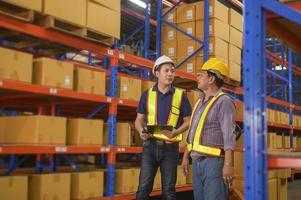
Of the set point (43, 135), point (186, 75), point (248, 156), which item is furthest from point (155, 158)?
point (186, 75)

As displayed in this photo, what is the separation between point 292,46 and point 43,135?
10.3 ft

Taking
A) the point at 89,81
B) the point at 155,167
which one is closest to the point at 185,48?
the point at 89,81

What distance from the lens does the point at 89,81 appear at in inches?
233

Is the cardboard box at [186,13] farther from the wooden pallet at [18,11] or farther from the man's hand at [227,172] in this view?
the man's hand at [227,172]

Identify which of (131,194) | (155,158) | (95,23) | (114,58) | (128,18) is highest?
(128,18)

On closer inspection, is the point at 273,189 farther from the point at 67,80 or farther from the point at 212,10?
the point at 67,80

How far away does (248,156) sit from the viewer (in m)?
2.54

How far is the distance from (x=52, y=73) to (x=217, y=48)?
185 inches

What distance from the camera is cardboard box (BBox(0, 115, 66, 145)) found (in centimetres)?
514

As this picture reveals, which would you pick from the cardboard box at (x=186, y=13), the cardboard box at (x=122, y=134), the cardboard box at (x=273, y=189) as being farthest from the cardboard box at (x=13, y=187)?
the cardboard box at (x=186, y=13)

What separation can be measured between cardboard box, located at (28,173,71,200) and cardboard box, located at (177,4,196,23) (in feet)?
16.3

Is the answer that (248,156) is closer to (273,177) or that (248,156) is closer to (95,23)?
(95,23)

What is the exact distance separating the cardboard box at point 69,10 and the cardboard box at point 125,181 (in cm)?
233

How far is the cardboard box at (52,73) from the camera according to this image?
5223 mm
